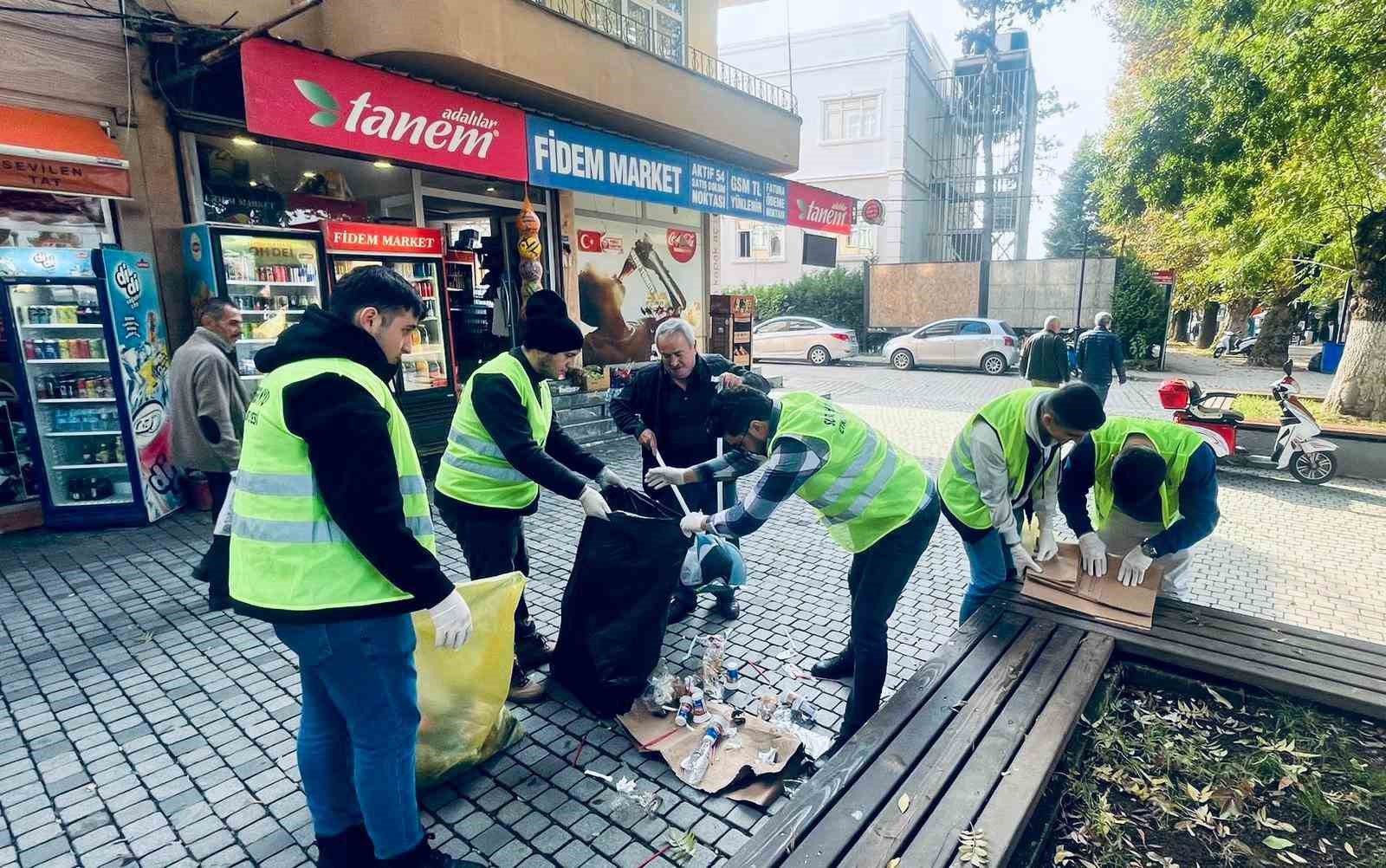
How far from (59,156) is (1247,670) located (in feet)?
25.4

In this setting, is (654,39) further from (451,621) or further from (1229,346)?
(1229,346)

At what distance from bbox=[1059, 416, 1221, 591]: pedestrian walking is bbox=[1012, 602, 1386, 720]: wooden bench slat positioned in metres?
0.38

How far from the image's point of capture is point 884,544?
2943mm

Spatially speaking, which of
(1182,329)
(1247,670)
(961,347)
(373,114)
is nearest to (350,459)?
(1247,670)

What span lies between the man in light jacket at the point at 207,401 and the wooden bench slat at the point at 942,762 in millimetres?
4495

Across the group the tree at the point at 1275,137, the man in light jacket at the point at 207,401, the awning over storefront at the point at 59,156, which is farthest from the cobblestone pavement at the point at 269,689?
the tree at the point at 1275,137

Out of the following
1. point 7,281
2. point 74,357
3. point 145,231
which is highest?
point 145,231

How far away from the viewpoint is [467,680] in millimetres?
2689

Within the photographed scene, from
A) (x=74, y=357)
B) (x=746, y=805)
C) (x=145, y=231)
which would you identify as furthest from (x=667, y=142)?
(x=746, y=805)

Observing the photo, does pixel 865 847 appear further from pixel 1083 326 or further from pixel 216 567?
pixel 1083 326

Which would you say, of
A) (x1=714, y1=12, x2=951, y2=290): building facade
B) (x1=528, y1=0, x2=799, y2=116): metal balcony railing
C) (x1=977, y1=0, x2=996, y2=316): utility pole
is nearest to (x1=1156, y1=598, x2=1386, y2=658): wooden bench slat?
(x1=528, y1=0, x2=799, y2=116): metal balcony railing

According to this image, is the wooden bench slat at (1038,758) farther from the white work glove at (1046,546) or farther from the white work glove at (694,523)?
the white work glove at (694,523)

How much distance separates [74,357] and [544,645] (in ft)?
16.0

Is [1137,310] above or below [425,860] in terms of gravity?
above
